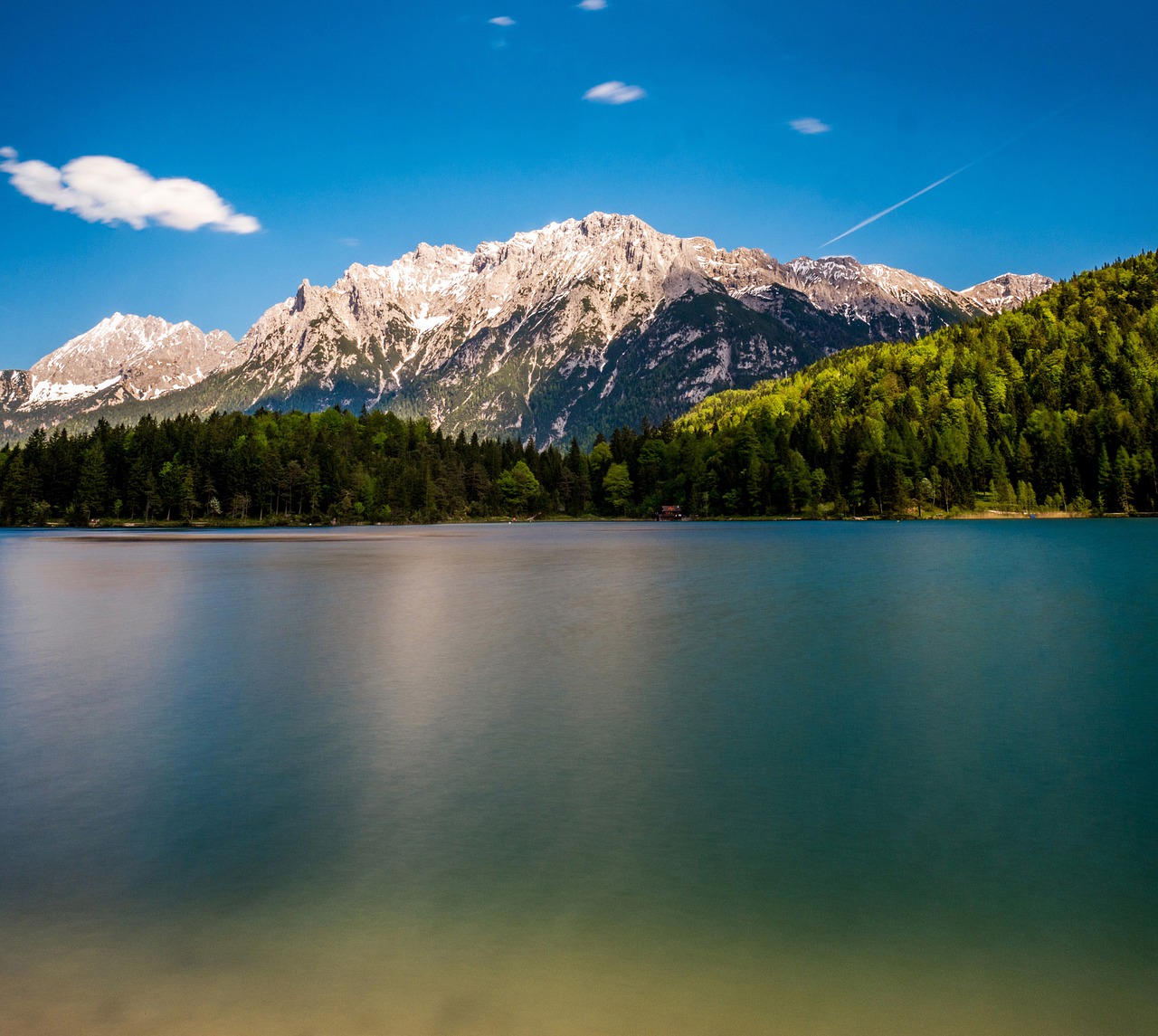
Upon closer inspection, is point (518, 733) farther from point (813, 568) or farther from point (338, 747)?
point (813, 568)

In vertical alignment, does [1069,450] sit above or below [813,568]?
above

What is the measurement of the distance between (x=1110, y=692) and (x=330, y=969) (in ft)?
72.0

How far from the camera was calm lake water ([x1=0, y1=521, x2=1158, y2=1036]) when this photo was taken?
845cm

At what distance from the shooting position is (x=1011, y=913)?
33.3ft

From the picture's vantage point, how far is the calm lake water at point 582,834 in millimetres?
8445

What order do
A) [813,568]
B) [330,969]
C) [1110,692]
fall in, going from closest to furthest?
[330,969] < [1110,692] < [813,568]

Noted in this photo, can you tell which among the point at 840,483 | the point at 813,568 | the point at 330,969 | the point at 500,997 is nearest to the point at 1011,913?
the point at 500,997

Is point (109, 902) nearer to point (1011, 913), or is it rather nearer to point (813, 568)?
point (1011, 913)

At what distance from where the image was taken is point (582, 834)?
510 inches

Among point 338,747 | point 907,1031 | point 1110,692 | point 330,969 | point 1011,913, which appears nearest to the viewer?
point 907,1031

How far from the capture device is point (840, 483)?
196m

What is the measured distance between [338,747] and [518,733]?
3.91 metres

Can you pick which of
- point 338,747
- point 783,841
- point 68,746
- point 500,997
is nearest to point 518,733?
point 338,747

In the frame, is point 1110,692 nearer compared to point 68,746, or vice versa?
point 68,746
